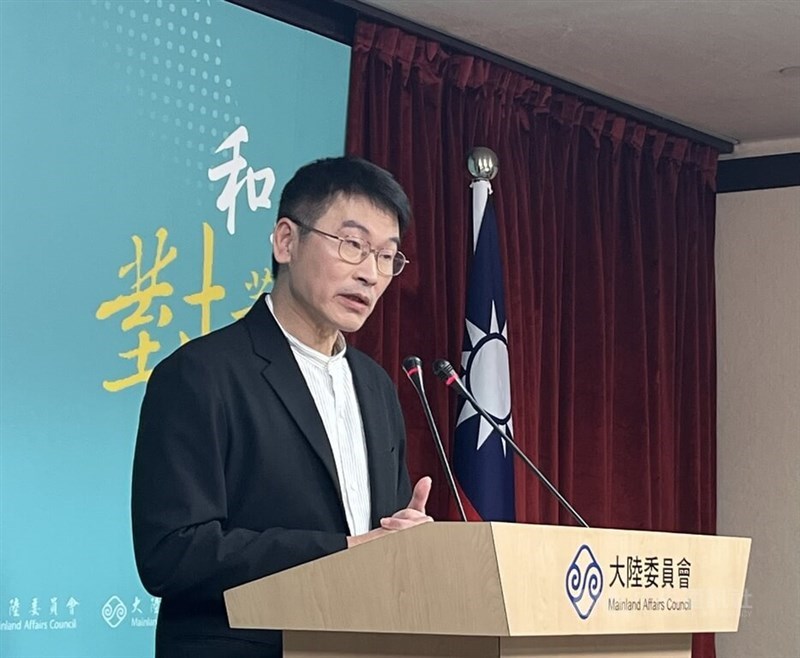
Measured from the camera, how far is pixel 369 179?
6.79 ft

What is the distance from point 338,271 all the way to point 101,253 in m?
1.25

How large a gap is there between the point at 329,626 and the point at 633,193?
3.64 metres

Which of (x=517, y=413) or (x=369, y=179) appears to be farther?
(x=517, y=413)

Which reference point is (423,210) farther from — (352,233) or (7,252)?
(352,233)

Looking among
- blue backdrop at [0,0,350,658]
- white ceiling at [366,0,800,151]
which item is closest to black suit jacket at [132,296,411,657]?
blue backdrop at [0,0,350,658]

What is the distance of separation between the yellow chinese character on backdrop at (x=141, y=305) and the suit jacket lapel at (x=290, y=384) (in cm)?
119

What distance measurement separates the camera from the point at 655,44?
4250 millimetres

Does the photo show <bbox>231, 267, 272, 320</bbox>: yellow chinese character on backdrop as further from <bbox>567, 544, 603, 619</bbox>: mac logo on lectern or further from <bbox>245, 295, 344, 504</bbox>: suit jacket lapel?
<bbox>567, 544, 603, 619</bbox>: mac logo on lectern

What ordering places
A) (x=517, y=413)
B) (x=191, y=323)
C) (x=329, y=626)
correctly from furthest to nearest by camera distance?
(x=517, y=413)
(x=191, y=323)
(x=329, y=626)

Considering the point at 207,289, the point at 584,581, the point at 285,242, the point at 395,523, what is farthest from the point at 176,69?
the point at 584,581

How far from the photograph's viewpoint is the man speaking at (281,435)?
5.87ft

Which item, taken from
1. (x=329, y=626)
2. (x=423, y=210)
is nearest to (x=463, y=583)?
(x=329, y=626)

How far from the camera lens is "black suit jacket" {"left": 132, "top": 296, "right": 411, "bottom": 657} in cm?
177

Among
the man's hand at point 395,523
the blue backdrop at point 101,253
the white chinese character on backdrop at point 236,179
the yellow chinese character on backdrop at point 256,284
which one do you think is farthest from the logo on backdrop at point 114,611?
the man's hand at point 395,523
